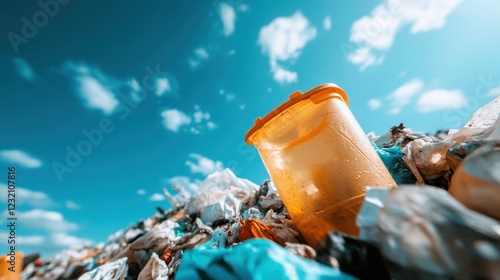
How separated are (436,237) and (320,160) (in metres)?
0.74

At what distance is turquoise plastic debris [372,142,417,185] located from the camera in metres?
1.76

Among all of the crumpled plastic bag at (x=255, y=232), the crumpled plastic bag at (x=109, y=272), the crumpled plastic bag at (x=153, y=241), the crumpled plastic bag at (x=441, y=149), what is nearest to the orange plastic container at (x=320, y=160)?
the crumpled plastic bag at (x=255, y=232)

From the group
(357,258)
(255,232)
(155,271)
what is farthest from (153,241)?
(357,258)

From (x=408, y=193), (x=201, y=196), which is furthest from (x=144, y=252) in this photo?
(x=408, y=193)

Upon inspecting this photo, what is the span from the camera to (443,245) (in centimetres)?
47

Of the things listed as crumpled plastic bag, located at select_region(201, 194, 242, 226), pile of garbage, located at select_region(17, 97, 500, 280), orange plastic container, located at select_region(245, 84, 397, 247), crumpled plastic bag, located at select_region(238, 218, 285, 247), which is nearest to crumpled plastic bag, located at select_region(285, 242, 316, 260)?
pile of garbage, located at select_region(17, 97, 500, 280)

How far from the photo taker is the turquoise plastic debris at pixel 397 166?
176 centimetres

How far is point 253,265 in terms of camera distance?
59 cm

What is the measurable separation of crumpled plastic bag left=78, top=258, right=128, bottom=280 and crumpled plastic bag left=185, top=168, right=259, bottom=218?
1591 mm

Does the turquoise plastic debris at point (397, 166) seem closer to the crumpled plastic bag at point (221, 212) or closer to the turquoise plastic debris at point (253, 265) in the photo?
the turquoise plastic debris at point (253, 265)

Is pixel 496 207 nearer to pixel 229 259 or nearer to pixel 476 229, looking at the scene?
pixel 476 229

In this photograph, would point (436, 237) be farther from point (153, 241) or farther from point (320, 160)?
point (153, 241)

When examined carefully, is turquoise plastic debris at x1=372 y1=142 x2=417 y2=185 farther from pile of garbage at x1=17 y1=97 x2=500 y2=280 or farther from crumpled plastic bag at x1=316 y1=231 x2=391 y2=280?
crumpled plastic bag at x1=316 y1=231 x2=391 y2=280

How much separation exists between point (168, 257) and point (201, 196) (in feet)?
6.51
